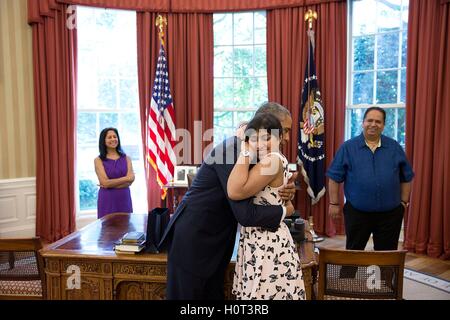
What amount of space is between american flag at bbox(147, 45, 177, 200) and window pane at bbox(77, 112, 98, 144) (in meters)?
0.87

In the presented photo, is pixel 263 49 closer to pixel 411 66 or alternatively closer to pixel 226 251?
pixel 411 66

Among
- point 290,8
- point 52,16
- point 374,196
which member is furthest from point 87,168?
point 374,196

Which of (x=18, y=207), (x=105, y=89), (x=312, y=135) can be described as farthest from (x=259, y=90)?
(x=18, y=207)

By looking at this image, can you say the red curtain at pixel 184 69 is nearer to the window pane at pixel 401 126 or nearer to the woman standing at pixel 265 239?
the window pane at pixel 401 126

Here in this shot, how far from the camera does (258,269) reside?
1.65 meters

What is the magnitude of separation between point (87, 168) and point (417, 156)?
3.95m

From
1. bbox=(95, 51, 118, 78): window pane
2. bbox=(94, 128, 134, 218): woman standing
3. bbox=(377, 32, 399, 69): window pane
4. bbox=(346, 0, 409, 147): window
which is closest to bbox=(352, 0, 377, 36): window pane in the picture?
bbox=(346, 0, 409, 147): window

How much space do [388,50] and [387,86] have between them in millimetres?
407

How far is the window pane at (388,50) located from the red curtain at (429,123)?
0.47 meters

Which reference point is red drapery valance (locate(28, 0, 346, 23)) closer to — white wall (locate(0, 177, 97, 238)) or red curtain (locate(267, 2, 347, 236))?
red curtain (locate(267, 2, 347, 236))

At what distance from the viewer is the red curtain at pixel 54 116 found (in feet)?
15.4

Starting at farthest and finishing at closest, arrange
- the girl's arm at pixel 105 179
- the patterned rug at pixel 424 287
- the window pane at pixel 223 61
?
the window pane at pixel 223 61
the girl's arm at pixel 105 179
the patterned rug at pixel 424 287

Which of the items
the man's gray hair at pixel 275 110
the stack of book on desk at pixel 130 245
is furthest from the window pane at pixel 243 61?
the stack of book on desk at pixel 130 245
